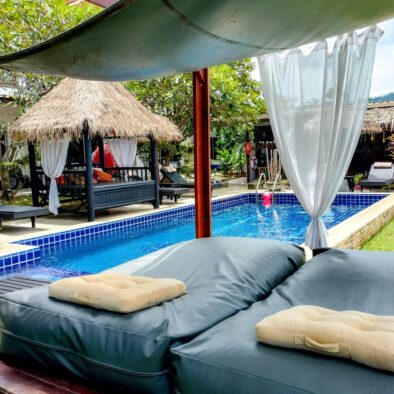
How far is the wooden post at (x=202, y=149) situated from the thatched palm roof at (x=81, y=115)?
4.94 meters

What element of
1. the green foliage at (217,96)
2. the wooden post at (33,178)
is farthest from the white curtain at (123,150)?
the wooden post at (33,178)

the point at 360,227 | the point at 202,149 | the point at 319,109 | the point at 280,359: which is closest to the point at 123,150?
the point at 360,227

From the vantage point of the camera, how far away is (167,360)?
1700mm

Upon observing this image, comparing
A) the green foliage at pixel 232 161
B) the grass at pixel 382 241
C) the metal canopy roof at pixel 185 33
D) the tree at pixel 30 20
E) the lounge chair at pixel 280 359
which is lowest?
the grass at pixel 382 241

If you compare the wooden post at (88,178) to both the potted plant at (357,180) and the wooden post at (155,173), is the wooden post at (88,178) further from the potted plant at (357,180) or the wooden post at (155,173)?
the potted plant at (357,180)

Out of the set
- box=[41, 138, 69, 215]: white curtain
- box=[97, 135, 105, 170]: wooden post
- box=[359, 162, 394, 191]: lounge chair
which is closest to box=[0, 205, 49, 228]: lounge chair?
box=[41, 138, 69, 215]: white curtain

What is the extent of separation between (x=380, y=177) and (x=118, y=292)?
1125 centimetres

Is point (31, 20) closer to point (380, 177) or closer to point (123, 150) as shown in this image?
point (123, 150)

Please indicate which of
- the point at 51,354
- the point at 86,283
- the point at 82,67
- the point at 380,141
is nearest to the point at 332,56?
the point at 82,67

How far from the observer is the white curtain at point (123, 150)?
11297mm

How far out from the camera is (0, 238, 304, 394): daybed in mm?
1729

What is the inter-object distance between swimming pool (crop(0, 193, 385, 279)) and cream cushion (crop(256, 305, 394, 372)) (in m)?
4.13

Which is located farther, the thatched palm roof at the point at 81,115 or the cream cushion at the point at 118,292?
the thatched palm roof at the point at 81,115

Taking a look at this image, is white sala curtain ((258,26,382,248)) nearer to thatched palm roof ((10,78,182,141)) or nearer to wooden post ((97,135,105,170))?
thatched palm roof ((10,78,182,141))
